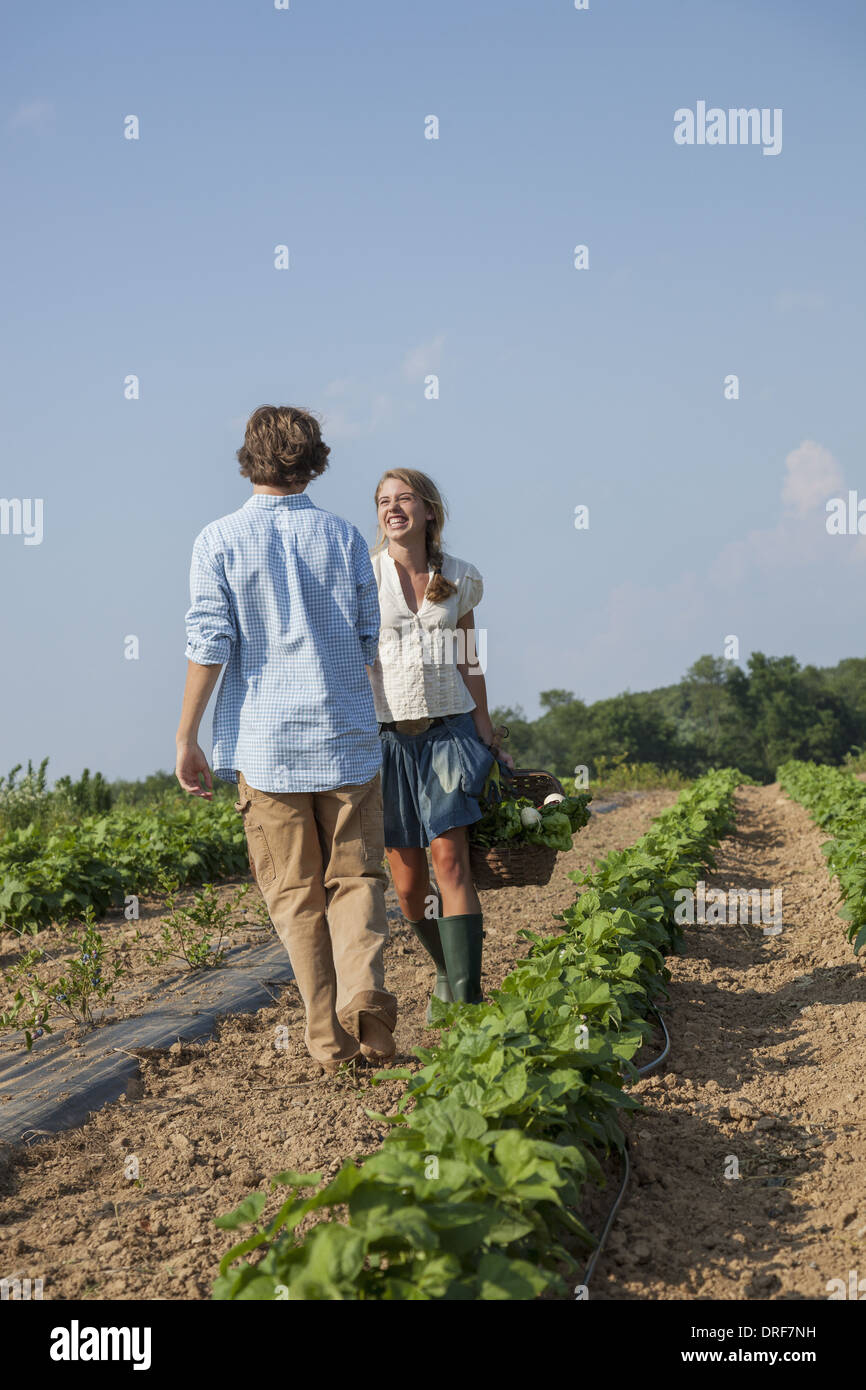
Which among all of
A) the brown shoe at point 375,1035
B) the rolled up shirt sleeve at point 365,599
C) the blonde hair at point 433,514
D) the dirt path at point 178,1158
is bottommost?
the dirt path at point 178,1158

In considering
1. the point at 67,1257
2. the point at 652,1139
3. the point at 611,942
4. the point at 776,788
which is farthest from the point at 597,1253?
the point at 776,788

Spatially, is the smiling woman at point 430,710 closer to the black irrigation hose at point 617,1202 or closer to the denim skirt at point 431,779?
the denim skirt at point 431,779

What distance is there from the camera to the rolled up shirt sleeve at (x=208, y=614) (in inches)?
133

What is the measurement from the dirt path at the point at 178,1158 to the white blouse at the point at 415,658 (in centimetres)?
121

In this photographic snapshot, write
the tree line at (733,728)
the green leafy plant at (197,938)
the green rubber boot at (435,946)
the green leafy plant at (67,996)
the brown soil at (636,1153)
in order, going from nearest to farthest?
the brown soil at (636,1153), the green rubber boot at (435,946), the green leafy plant at (67,996), the green leafy plant at (197,938), the tree line at (733,728)

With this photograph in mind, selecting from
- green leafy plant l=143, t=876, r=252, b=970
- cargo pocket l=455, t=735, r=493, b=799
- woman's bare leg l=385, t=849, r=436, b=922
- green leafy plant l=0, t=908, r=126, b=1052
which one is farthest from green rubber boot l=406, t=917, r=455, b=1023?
green leafy plant l=143, t=876, r=252, b=970

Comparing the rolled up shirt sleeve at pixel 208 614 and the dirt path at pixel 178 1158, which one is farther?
the rolled up shirt sleeve at pixel 208 614

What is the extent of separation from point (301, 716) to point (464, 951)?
109 centimetres

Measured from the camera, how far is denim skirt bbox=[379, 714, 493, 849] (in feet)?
12.6

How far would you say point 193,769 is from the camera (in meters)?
3.37

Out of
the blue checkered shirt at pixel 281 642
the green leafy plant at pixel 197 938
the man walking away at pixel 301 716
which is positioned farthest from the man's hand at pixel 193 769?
the green leafy plant at pixel 197 938

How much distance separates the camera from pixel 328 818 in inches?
140

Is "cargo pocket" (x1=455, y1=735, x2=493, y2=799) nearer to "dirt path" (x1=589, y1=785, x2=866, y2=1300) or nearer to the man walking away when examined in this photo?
the man walking away

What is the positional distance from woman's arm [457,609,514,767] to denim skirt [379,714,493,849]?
3.1 inches
